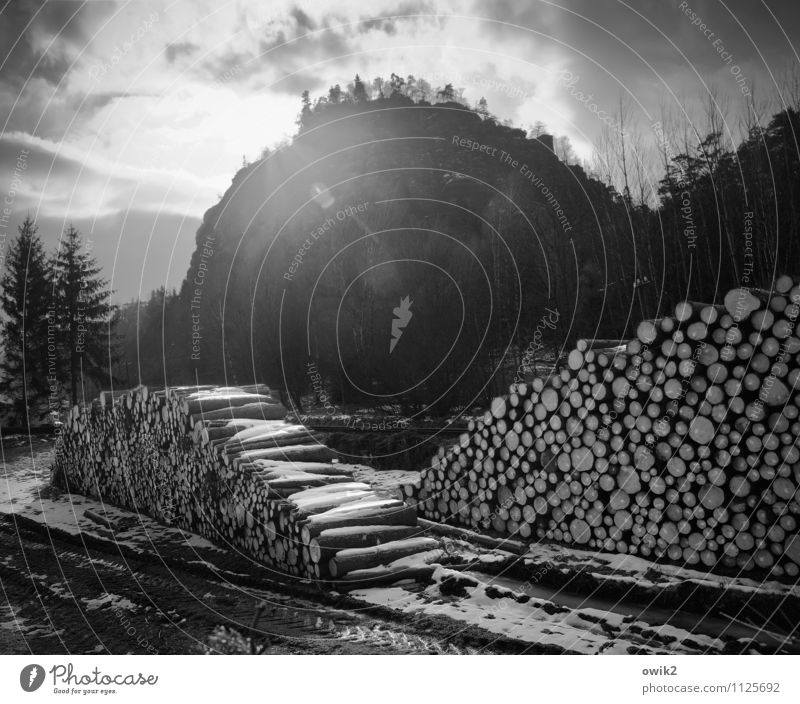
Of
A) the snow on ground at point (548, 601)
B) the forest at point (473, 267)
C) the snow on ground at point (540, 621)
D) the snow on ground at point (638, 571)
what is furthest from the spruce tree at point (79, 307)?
the snow on ground at point (638, 571)

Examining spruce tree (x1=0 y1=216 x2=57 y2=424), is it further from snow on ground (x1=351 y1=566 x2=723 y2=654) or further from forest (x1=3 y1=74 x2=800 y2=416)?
snow on ground (x1=351 y1=566 x2=723 y2=654)

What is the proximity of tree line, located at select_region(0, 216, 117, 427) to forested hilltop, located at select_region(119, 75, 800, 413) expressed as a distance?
1.67 meters

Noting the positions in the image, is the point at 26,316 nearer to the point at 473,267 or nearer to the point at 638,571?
the point at 638,571

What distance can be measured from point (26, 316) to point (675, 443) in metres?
9.90

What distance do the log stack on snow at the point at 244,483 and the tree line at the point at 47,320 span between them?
144 cm

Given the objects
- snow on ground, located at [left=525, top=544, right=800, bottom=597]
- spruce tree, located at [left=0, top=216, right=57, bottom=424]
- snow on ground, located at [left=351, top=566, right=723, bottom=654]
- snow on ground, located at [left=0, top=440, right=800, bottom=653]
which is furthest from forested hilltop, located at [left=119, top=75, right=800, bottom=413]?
snow on ground, located at [left=351, top=566, right=723, bottom=654]

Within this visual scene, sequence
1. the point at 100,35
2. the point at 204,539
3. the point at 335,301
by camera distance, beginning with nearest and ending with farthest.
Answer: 1. the point at 100,35
2. the point at 204,539
3. the point at 335,301

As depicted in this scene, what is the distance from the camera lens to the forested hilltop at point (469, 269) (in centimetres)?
899

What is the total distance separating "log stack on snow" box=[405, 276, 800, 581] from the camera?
407cm

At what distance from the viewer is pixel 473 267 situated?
1730cm
